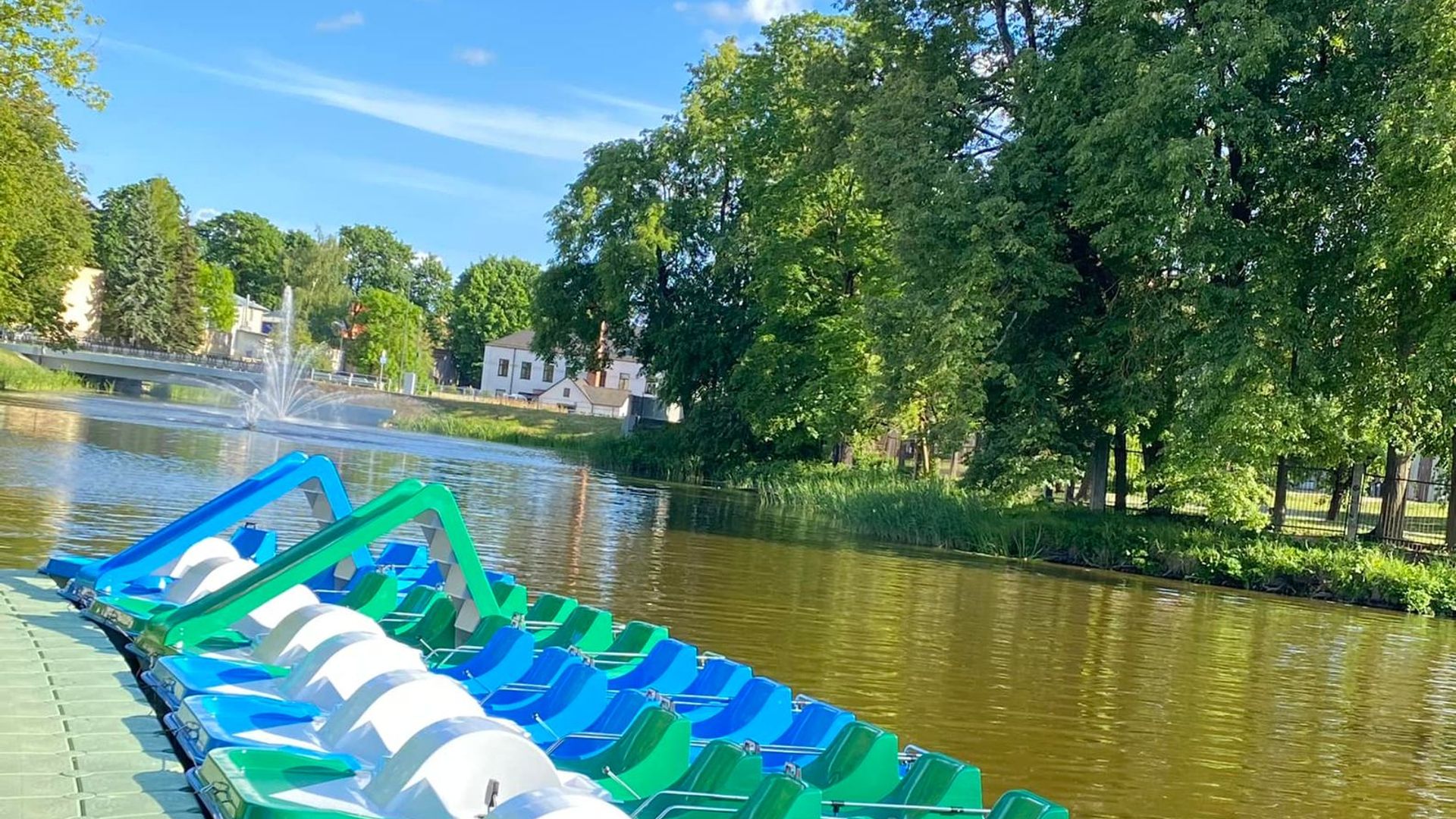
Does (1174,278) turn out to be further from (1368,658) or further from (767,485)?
(767,485)

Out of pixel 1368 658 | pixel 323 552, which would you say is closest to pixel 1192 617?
pixel 1368 658

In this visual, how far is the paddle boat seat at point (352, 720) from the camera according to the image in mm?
6465

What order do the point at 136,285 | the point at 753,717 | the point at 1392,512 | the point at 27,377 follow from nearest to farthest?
the point at 753,717 → the point at 1392,512 → the point at 27,377 → the point at 136,285

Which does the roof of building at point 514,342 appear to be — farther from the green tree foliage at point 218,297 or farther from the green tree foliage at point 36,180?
the green tree foliage at point 36,180

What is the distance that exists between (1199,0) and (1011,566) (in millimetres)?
11687

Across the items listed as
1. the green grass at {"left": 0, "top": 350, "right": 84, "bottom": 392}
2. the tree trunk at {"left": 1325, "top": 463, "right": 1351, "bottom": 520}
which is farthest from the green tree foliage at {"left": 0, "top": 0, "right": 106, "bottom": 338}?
the tree trunk at {"left": 1325, "top": 463, "right": 1351, "bottom": 520}

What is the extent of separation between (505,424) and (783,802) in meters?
67.7

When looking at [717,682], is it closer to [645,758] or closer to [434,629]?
[645,758]

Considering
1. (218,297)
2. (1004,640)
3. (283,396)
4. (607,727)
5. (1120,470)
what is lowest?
(1004,640)

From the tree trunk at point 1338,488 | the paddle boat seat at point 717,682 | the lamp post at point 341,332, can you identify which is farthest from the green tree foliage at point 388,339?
the paddle boat seat at point 717,682

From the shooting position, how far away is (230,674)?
7.98 metres

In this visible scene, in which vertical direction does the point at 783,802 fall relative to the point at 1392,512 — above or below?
below

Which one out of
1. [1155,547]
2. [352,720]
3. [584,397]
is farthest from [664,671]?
[584,397]

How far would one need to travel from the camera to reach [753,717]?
8109mm
